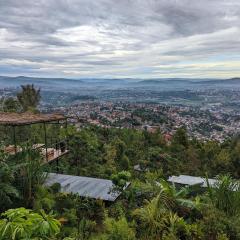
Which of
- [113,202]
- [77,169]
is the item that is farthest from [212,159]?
[113,202]

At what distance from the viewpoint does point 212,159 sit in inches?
733

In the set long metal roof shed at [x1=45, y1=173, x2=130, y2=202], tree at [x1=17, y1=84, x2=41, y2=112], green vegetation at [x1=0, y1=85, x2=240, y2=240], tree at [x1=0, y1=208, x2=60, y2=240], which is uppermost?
tree at [x1=0, y1=208, x2=60, y2=240]

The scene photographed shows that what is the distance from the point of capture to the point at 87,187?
413 inches

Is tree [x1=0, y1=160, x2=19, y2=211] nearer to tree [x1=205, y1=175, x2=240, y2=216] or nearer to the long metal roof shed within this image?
the long metal roof shed

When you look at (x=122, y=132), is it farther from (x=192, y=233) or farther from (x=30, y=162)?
(x=192, y=233)

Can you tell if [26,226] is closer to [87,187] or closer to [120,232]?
[120,232]

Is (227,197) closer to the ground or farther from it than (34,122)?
closer to the ground

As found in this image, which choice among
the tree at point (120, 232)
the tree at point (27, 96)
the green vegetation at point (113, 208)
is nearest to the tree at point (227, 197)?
the green vegetation at point (113, 208)

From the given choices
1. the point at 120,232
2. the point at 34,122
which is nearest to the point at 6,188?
the point at 120,232

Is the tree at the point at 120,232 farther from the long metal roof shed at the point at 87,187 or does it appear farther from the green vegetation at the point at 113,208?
the long metal roof shed at the point at 87,187

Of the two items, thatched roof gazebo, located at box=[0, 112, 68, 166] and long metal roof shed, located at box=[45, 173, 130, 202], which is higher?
thatched roof gazebo, located at box=[0, 112, 68, 166]

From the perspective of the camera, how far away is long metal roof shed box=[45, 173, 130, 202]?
965cm

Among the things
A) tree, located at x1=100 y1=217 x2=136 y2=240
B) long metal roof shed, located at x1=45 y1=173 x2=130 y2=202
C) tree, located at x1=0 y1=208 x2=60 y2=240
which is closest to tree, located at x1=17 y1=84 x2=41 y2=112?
long metal roof shed, located at x1=45 y1=173 x2=130 y2=202

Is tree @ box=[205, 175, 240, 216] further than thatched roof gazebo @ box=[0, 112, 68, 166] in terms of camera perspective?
No
